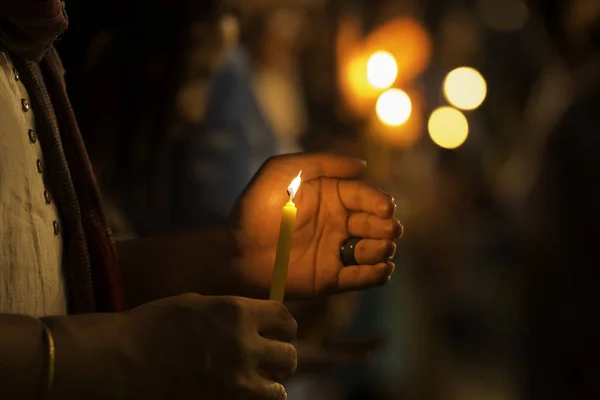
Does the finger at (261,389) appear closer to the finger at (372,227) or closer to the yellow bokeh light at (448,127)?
the finger at (372,227)

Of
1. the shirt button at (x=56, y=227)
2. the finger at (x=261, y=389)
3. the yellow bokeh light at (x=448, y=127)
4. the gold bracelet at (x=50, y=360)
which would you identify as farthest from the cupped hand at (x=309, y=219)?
the yellow bokeh light at (x=448, y=127)

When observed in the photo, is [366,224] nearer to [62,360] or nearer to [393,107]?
[62,360]

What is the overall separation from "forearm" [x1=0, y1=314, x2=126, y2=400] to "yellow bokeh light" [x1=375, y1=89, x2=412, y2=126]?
1.84 meters

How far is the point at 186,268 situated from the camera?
135 centimetres

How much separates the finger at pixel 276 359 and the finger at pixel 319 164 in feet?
1.64

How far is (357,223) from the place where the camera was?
1289 mm

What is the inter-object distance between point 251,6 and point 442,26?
1942 mm

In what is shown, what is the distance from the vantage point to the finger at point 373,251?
1.25 metres

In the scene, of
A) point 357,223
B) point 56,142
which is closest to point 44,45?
point 56,142

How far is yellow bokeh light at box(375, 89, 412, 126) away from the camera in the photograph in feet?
8.50

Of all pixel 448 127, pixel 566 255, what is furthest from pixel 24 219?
pixel 448 127

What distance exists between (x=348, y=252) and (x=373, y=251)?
0.05 meters

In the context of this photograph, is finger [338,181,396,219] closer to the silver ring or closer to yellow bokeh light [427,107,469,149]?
the silver ring

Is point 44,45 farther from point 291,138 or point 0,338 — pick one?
point 291,138
